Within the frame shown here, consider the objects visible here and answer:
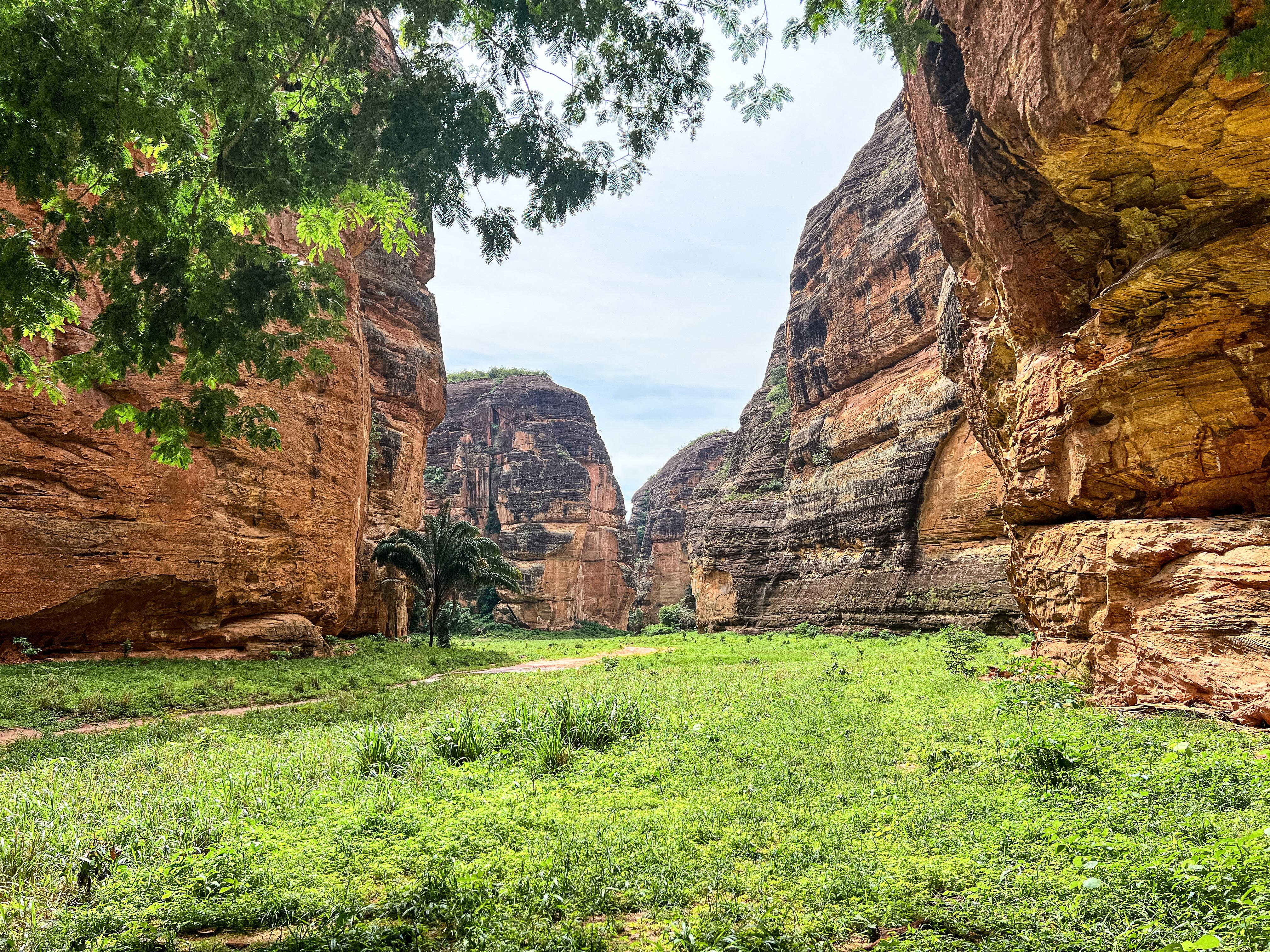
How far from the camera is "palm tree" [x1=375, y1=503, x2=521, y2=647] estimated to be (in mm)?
22594

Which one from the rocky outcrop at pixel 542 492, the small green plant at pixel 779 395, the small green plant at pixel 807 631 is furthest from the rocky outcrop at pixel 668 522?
the small green plant at pixel 807 631

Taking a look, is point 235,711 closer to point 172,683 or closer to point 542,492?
point 172,683

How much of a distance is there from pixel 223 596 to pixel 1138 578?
17611 mm

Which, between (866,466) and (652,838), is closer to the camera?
(652,838)

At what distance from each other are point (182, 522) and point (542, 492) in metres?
45.3

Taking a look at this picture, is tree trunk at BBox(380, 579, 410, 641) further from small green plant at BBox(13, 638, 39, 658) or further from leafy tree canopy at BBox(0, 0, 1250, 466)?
leafy tree canopy at BBox(0, 0, 1250, 466)

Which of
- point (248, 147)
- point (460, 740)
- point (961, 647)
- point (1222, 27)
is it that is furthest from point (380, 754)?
point (961, 647)

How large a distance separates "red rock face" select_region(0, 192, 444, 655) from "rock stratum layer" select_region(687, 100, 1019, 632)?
20.5 meters

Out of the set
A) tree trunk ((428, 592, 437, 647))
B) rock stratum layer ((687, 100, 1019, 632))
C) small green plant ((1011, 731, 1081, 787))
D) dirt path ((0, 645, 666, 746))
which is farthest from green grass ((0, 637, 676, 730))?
rock stratum layer ((687, 100, 1019, 632))

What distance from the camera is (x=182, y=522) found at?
13.5m

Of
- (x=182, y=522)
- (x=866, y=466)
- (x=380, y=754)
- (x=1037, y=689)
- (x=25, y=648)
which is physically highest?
(x=866, y=466)

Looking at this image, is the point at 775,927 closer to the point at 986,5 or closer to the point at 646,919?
the point at 646,919

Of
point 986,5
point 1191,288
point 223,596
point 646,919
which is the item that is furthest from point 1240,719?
point 223,596

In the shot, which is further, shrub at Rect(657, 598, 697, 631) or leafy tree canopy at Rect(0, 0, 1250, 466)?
shrub at Rect(657, 598, 697, 631)
